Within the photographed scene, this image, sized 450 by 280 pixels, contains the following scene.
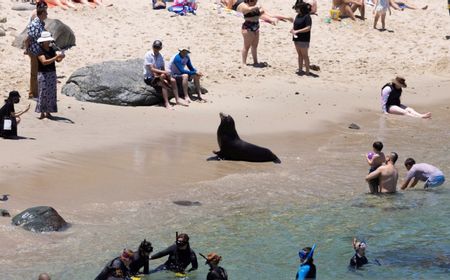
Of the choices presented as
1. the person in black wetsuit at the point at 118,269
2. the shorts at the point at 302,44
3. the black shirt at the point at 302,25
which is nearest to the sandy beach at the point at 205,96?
the shorts at the point at 302,44

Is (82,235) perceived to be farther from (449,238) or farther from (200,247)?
(449,238)

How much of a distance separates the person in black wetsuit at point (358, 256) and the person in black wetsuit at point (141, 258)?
2.53 m

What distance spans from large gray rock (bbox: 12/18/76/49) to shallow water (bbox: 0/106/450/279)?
4.76 m

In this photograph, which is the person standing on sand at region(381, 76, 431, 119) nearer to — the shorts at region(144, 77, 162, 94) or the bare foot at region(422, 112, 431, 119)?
the bare foot at region(422, 112, 431, 119)

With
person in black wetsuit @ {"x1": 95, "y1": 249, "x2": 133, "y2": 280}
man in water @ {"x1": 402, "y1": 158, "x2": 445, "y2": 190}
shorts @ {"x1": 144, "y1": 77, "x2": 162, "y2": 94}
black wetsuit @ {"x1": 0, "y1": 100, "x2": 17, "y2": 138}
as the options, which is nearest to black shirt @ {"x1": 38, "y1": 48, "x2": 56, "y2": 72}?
black wetsuit @ {"x1": 0, "y1": 100, "x2": 17, "y2": 138}

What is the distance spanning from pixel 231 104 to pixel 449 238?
7287 millimetres

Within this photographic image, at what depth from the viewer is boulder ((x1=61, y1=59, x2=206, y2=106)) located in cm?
2019

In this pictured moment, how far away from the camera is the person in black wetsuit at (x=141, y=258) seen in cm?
1215

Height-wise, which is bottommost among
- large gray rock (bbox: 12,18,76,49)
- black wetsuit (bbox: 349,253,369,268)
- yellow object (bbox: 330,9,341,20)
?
black wetsuit (bbox: 349,253,369,268)

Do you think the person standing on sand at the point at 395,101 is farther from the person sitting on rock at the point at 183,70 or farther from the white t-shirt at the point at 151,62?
the white t-shirt at the point at 151,62

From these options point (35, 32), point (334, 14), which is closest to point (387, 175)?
point (35, 32)

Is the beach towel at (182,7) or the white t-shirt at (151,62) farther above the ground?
the beach towel at (182,7)

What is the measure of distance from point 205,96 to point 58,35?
11.0 ft

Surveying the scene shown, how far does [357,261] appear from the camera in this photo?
43.5ft
